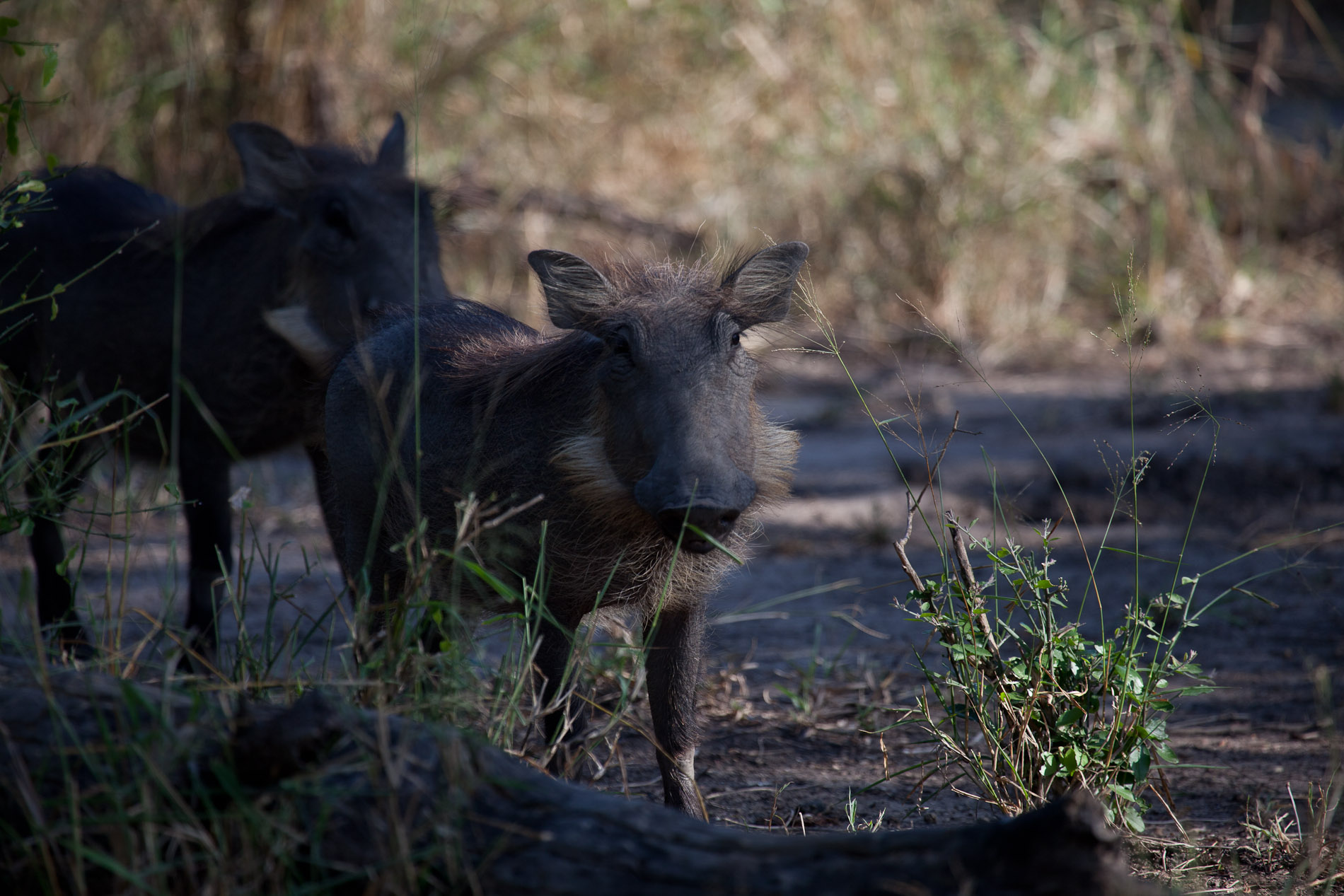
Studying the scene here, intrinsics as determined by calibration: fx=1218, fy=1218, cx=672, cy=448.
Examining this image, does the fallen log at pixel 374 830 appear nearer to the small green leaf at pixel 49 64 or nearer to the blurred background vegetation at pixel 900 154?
the small green leaf at pixel 49 64

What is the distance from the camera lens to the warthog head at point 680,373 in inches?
92.7

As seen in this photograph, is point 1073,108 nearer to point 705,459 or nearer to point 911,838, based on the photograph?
point 705,459

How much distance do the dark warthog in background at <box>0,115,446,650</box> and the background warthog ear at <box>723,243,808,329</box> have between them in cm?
139

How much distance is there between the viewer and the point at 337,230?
4039 millimetres

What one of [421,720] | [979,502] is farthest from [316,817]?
[979,502]

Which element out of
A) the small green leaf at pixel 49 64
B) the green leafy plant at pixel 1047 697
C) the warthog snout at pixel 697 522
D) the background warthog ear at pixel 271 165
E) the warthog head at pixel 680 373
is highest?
the small green leaf at pixel 49 64

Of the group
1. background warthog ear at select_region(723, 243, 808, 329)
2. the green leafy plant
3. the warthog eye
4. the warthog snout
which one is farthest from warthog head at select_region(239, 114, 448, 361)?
the green leafy plant

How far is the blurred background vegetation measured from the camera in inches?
294

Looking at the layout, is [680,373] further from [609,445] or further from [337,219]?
[337,219]

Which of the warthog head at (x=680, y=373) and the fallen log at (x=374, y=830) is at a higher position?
the warthog head at (x=680, y=373)

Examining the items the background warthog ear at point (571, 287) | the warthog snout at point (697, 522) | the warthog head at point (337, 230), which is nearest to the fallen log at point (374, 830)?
the warthog snout at point (697, 522)

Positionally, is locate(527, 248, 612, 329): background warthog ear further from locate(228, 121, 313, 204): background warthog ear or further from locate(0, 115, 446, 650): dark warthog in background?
locate(228, 121, 313, 204): background warthog ear

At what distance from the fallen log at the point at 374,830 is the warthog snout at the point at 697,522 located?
2.17ft

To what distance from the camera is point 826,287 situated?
799cm
